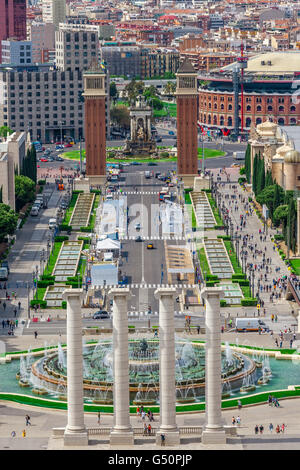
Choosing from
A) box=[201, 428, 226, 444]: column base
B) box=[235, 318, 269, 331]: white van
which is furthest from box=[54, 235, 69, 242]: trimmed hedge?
box=[201, 428, 226, 444]: column base

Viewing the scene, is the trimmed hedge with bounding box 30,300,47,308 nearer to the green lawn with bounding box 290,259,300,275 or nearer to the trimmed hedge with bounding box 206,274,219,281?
the trimmed hedge with bounding box 206,274,219,281

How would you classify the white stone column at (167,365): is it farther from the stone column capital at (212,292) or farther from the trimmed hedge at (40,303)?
the trimmed hedge at (40,303)

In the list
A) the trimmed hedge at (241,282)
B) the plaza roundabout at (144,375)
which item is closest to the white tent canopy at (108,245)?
the trimmed hedge at (241,282)

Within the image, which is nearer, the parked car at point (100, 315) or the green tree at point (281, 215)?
the parked car at point (100, 315)

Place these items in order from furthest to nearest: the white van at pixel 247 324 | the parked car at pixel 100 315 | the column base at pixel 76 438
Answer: the parked car at pixel 100 315
the white van at pixel 247 324
the column base at pixel 76 438
